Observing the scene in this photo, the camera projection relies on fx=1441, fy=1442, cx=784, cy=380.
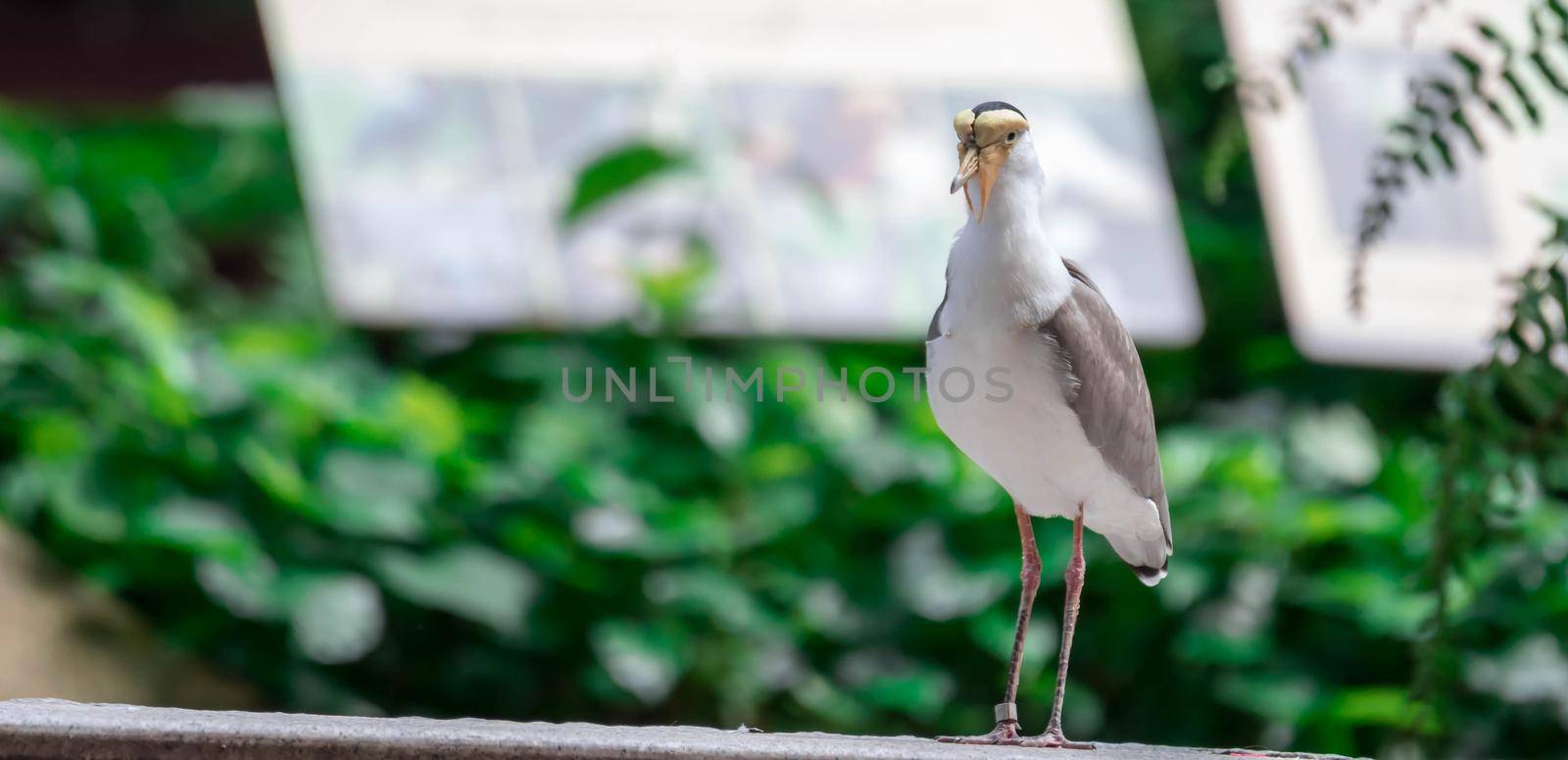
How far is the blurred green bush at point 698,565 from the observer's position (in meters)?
2.00

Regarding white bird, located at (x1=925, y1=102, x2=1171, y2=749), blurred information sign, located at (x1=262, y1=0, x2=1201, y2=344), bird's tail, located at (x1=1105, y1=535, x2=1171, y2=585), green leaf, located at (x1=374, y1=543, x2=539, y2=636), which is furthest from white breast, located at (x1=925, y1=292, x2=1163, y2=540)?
blurred information sign, located at (x1=262, y1=0, x2=1201, y2=344)

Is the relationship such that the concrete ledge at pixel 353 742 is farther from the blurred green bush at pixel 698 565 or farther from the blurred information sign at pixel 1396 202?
the blurred information sign at pixel 1396 202

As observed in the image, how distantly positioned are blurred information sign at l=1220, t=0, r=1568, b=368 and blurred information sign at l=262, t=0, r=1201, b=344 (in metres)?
0.22

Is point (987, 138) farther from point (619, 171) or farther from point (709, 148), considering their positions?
point (709, 148)

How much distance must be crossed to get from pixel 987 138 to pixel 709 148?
1.78 metres

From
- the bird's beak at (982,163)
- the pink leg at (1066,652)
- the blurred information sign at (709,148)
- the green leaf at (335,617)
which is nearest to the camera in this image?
the bird's beak at (982,163)

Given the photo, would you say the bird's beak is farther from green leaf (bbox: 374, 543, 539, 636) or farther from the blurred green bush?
green leaf (bbox: 374, 543, 539, 636)

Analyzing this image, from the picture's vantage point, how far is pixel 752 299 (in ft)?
7.95

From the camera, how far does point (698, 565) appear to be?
2076 millimetres

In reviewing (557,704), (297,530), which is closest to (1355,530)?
(557,704)

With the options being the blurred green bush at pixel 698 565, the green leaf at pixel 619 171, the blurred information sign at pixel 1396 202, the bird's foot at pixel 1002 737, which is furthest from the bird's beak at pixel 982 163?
the green leaf at pixel 619 171

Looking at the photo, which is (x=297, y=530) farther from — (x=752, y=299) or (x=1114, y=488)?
(x=1114, y=488)

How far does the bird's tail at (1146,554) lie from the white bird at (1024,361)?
0.09 m

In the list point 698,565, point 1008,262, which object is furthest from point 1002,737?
point 698,565
